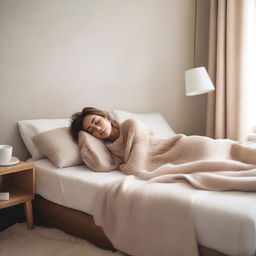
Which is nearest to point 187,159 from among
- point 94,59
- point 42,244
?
point 42,244

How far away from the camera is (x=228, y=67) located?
125 inches

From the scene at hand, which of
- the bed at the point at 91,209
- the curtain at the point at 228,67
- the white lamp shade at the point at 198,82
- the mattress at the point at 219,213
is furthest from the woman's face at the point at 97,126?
the curtain at the point at 228,67

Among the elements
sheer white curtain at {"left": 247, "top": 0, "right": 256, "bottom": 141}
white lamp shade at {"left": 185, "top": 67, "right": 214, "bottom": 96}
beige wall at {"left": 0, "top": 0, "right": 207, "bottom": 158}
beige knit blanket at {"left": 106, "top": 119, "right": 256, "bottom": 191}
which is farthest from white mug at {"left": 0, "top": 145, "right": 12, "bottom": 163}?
sheer white curtain at {"left": 247, "top": 0, "right": 256, "bottom": 141}

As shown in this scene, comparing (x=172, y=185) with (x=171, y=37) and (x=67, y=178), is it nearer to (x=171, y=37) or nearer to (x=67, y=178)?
(x=67, y=178)

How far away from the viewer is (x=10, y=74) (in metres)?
2.20

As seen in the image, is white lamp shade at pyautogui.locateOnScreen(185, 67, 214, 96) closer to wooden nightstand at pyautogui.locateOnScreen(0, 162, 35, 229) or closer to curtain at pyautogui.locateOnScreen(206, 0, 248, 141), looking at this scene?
curtain at pyautogui.locateOnScreen(206, 0, 248, 141)

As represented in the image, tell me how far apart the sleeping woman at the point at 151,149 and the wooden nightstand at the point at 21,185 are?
0.39 metres

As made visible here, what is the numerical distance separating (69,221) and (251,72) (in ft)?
7.80

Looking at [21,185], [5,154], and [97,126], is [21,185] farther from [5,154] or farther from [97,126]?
[97,126]

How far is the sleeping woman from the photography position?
1751 millimetres

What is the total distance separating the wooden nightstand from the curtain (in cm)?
203

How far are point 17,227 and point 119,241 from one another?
2.95 ft

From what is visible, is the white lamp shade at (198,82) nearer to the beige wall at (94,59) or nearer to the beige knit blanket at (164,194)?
the beige wall at (94,59)

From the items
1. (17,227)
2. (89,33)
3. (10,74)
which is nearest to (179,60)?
(89,33)
